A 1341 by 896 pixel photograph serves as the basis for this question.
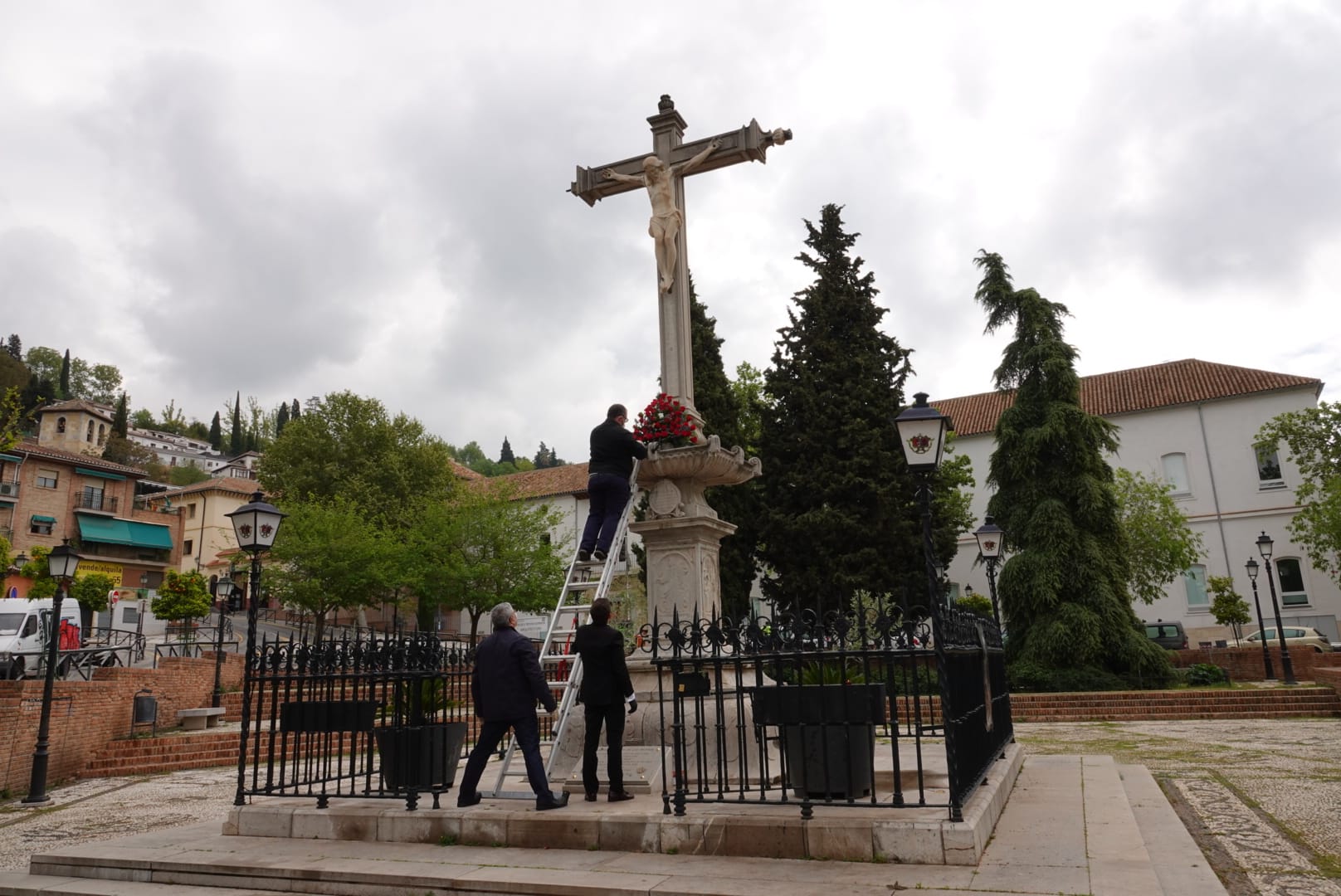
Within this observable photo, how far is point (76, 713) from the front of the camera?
14.2 m

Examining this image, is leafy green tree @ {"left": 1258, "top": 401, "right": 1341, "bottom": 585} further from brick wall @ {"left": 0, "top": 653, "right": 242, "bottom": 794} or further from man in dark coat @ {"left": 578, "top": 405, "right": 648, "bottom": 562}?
brick wall @ {"left": 0, "top": 653, "right": 242, "bottom": 794}

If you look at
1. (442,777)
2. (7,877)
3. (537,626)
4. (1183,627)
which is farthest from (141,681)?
(1183,627)

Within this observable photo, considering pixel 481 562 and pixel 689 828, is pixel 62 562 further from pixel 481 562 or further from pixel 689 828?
pixel 481 562

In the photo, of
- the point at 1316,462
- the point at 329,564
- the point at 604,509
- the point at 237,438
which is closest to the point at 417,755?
the point at 604,509

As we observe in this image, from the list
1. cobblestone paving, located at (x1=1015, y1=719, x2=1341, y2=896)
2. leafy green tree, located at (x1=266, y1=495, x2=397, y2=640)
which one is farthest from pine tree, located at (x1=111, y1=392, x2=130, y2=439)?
cobblestone paving, located at (x1=1015, y1=719, x2=1341, y2=896)

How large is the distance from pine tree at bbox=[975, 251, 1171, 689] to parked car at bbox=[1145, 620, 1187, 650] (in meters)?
9.08

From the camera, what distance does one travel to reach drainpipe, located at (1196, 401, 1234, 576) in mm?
37531

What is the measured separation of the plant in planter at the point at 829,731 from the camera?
5512 mm

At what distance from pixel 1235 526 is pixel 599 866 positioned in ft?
133

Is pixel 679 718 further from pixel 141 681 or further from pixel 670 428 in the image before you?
pixel 141 681

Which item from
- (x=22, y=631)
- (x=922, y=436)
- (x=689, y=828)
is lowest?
(x=689, y=828)

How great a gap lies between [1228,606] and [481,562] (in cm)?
2850

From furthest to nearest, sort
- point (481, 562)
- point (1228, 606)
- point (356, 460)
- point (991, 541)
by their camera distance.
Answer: point (356, 460) < point (481, 562) < point (1228, 606) < point (991, 541)

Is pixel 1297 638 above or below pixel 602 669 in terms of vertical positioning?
below
